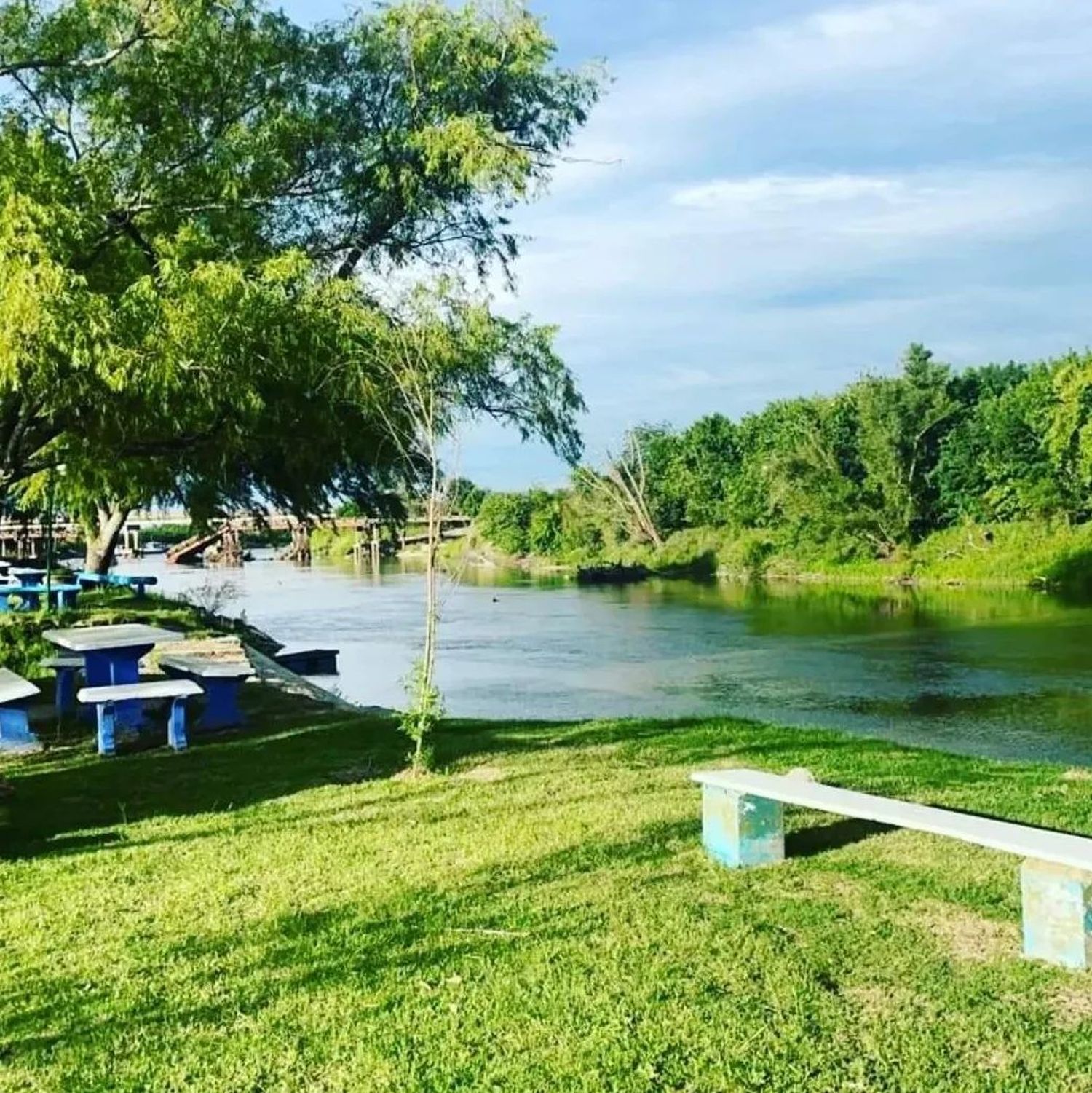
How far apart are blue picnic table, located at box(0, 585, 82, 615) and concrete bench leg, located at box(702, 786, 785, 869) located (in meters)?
12.2

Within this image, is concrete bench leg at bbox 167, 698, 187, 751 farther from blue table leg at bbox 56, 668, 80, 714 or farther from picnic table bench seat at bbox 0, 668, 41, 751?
blue table leg at bbox 56, 668, 80, 714

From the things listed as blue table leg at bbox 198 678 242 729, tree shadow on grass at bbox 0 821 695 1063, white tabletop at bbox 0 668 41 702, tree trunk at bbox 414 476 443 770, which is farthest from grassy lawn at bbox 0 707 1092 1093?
blue table leg at bbox 198 678 242 729

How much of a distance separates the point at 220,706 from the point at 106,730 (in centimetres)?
118

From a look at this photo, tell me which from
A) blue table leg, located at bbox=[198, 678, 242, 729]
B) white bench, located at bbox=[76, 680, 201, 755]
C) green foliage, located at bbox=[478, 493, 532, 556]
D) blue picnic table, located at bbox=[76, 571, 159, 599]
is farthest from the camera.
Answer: green foliage, located at bbox=[478, 493, 532, 556]

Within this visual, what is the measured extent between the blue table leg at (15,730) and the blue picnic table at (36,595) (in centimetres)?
784

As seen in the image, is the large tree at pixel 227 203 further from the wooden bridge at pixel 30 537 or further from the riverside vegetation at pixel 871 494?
the riverside vegetation at pixel 871 494

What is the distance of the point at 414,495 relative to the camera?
439 inches

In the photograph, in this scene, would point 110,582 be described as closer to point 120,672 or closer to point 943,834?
point 120,672

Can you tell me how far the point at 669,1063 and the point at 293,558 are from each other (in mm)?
61675

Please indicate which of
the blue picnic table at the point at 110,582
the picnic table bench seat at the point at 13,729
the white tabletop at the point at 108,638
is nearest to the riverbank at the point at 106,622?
the blue picnic table at the point at 110,582

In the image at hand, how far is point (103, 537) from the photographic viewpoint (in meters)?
17.6

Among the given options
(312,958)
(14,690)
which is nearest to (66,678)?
(14,690)

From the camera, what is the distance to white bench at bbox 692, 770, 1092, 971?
346cm

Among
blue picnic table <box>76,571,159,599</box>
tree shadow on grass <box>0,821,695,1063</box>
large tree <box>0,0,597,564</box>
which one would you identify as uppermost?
large tree <box>0,0,597,564</box>
